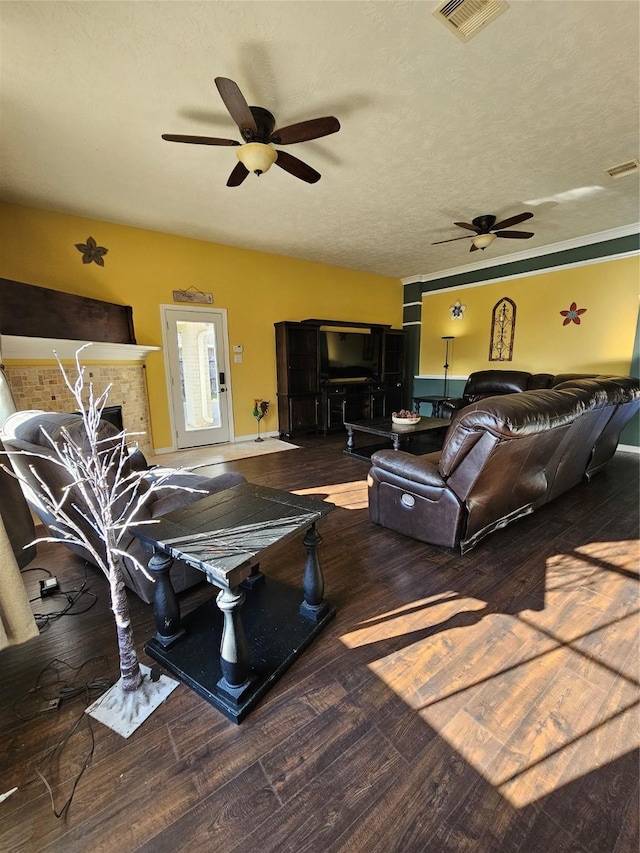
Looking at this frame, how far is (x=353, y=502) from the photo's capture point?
322 cm

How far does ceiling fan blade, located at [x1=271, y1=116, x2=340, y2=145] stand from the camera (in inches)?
83.7

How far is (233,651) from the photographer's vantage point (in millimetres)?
1312

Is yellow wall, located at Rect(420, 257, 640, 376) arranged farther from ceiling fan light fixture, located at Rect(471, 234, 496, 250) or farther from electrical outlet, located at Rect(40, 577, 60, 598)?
electrical outlet, located at Rect(40, 577, 60, 598)

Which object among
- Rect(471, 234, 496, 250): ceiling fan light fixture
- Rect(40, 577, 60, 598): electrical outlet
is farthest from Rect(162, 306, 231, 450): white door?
Rect(471, 234, 496, 250): ceiling fan light fixture

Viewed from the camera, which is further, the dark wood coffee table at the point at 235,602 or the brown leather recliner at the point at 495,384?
the brown leather recliner at the point at 495,384

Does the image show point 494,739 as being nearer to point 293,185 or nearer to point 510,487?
point 510,487

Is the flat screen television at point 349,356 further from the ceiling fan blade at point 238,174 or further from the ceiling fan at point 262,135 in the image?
the ceiling fan at point 262,135

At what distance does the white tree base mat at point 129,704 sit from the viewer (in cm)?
129

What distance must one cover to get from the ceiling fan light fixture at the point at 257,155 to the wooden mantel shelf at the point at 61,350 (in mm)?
1699

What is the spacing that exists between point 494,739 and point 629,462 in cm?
451

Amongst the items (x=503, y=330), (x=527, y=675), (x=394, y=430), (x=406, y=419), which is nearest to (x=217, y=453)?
(x=394, y=430)

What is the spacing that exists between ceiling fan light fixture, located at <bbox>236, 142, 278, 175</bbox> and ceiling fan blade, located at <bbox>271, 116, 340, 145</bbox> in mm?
80

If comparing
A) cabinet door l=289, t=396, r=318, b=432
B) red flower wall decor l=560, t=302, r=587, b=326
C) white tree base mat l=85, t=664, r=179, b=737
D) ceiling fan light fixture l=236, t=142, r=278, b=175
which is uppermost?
ceiling fan light fixture l=236, t=142, r=278, b=175

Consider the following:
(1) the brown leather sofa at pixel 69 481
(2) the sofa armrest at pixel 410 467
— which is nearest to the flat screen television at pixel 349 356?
(2) the sofa armrest at pixel 410 467
